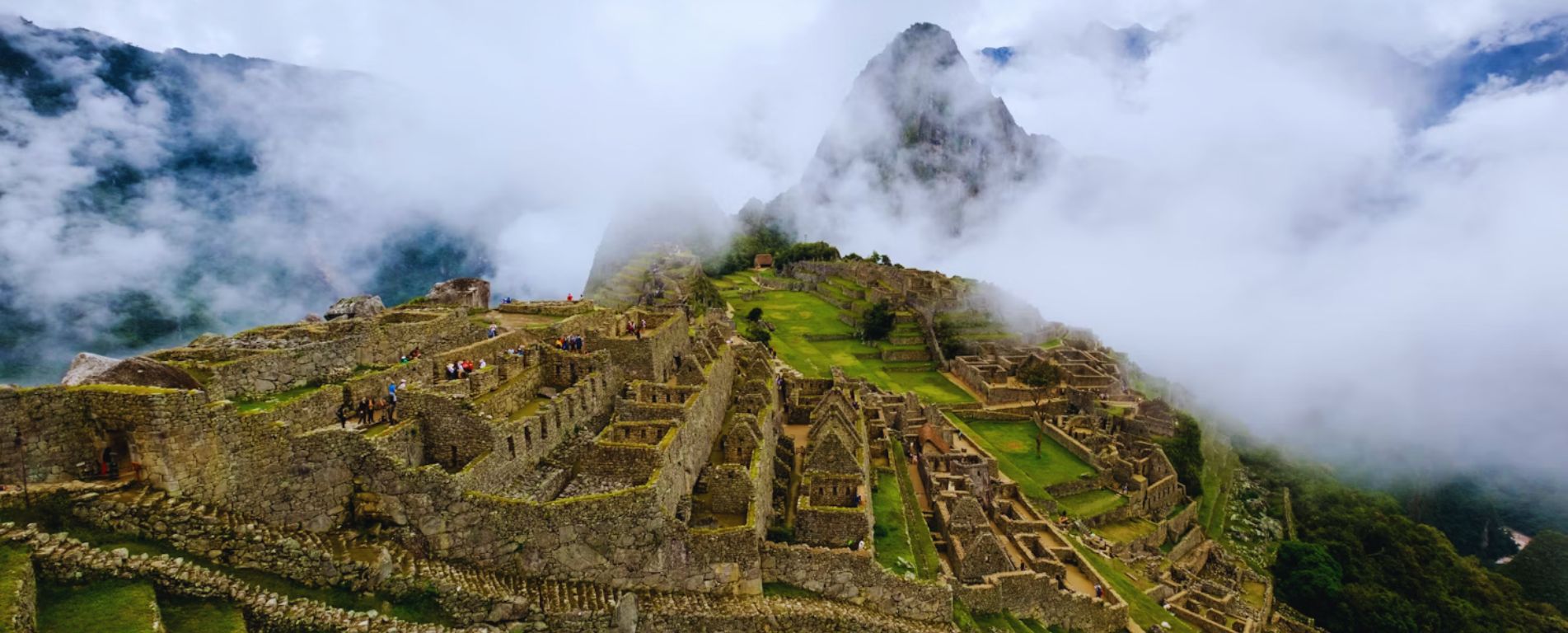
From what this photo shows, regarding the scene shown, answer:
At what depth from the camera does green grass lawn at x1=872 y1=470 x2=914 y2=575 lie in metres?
21.0

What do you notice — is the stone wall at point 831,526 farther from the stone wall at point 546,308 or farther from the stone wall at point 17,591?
the stone wall at point 17,591

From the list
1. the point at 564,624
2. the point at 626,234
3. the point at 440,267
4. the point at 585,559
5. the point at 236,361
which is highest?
the point at 626,234

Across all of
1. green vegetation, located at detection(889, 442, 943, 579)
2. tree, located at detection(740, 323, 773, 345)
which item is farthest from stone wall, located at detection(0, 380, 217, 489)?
tree, located at detection(740, 323, 773, 345)

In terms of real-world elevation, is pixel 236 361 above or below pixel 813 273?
below

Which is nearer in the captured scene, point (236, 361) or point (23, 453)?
point (23, 453)

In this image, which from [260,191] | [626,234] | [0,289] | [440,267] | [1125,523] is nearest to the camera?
[0,289]

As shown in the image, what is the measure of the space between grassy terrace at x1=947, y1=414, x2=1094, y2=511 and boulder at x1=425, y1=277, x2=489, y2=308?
1140 inches

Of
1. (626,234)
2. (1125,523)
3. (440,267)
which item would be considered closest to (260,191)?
(440,267)

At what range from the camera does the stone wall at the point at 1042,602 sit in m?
23.5

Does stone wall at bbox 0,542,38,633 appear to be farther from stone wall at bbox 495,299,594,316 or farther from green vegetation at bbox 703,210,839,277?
green vegetation at bbox 703,210,839,277

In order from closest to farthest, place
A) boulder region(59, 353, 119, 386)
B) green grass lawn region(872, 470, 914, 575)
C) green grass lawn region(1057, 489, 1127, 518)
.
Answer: boulder region(59, 353, 119, 386) → green grass lawn region(872, 470, 914, 575) → green grass lawn region(1057, 489, 1127, 518)

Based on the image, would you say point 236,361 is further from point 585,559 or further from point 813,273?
point 813,273

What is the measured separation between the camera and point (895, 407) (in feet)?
130

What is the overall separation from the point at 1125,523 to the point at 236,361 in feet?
143
